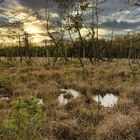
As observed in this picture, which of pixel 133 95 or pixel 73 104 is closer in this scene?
pixel 73 104

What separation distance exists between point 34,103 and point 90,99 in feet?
29.7

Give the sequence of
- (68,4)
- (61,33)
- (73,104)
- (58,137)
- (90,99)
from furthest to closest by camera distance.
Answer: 1. (61,33)
2. (68,4)
3. (90,99)
4. (73,104)
5. (58,137)

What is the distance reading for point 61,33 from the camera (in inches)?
1898

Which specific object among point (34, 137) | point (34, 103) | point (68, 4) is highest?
point (68, 4)

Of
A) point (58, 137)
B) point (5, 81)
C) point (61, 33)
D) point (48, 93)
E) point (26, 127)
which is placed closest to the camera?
point (26, 127)

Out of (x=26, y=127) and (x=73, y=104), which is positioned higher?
(x=26, y=127)

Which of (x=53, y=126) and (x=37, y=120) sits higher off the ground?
(x=37, y=120)

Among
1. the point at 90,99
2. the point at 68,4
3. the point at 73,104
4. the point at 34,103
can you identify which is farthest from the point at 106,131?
the point at 68,4

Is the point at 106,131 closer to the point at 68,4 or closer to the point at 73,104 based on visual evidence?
the point at 73,104

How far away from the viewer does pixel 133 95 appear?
659 inches

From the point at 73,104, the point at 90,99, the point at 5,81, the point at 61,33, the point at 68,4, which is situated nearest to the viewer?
the point at 73,104

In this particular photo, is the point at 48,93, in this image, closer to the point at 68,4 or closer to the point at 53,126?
the point at 53,126

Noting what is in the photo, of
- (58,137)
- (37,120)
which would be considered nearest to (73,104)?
(58,137)

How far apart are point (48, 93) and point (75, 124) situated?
7703mm
